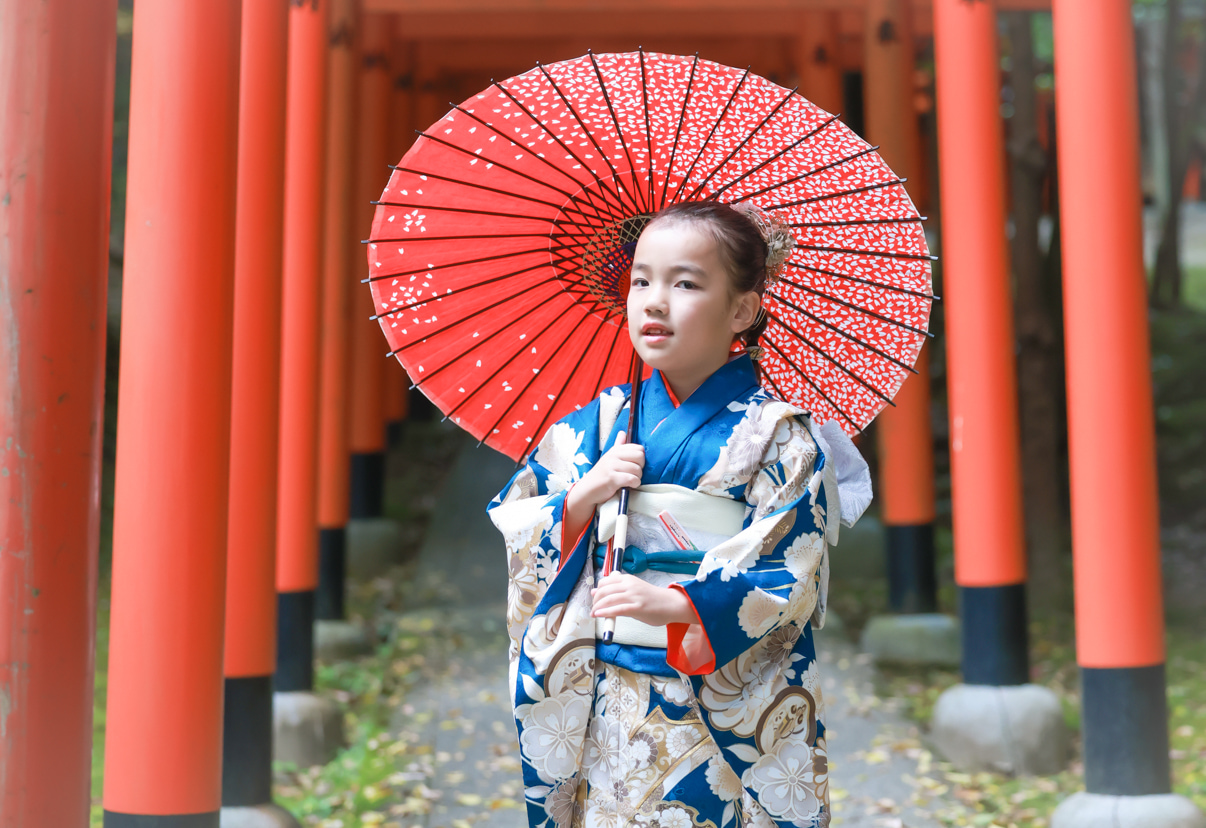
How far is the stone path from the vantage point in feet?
14.2

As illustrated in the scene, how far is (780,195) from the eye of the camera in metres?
2.06

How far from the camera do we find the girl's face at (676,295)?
1.80m

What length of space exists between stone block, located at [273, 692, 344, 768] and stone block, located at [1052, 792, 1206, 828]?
323cm

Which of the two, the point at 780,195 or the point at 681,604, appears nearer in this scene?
the point at 681,604

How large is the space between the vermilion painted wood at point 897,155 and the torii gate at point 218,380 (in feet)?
0.09

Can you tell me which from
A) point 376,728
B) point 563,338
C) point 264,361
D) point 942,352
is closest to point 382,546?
point 376,728

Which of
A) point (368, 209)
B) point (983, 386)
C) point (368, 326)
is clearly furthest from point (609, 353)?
point (368, 209)

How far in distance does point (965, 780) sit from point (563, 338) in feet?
11.4

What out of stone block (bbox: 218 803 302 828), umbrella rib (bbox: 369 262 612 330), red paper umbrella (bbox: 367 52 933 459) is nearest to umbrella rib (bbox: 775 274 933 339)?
red paper umbrella (bbox: 367 52 933 459)

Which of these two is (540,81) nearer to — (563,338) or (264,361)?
(563,338)

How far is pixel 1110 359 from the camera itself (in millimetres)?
3609

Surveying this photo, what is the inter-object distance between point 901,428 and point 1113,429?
2.65 metres

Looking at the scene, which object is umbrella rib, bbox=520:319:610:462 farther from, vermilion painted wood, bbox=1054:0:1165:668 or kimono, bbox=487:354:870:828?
vermilion painted wood, bbox=1054:0:1165:668

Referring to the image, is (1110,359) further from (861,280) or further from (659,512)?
(659,512)
